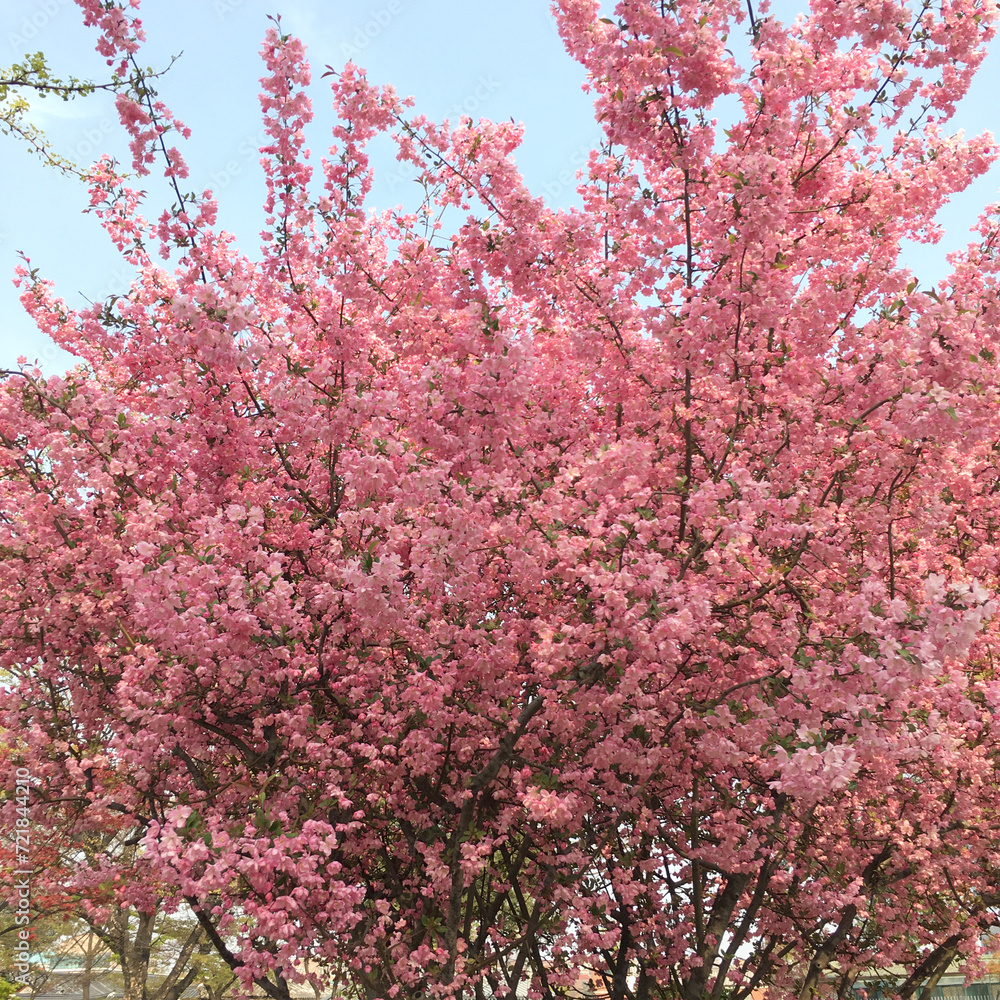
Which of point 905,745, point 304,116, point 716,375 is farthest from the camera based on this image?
point 304,116

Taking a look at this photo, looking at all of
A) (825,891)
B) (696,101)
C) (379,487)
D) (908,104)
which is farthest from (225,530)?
(908,104)

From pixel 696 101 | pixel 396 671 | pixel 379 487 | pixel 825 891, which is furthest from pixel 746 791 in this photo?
pixel 696 101

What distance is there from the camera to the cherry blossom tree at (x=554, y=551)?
19.3ft

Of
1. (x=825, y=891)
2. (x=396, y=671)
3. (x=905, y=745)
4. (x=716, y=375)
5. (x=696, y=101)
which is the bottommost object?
(x=825, y=891)

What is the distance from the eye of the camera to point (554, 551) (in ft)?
19.2

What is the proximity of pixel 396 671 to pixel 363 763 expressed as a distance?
862 mm

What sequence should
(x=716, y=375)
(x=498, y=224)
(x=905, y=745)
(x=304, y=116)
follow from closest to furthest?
(x=905, y=745)
(x=716, y=375)
(x=498, y=224)
(x=304, y=116)

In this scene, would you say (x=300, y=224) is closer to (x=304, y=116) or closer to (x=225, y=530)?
(x=304, y=116)

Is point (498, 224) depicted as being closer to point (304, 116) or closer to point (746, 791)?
point (304, 116)

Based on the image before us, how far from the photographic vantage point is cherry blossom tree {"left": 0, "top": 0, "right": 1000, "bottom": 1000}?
19.3 feet

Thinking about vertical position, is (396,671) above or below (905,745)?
above

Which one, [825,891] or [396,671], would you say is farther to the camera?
[825,891]

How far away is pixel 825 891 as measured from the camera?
26.5ft

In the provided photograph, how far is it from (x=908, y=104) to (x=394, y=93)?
216 inches
